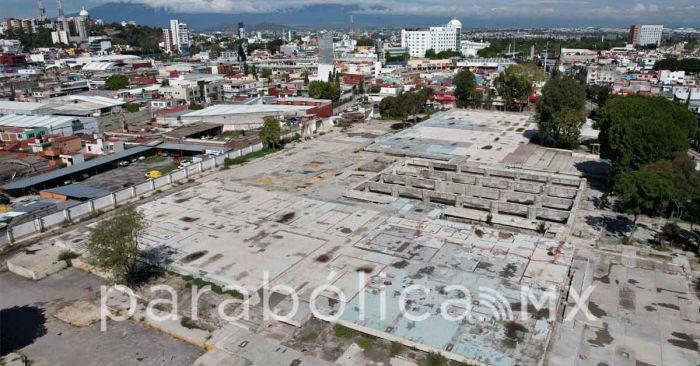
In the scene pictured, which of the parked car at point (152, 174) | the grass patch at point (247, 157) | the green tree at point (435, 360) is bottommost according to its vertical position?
the green tree at point (435, 360)

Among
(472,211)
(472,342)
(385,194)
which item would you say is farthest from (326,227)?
(472,342)

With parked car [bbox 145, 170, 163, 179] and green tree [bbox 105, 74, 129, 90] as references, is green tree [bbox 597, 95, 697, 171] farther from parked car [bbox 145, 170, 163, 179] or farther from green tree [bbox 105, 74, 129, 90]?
green tree [bbox 105, 74, 129, 90]

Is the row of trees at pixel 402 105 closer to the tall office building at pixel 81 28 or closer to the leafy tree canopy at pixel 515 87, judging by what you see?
the leafy tree canopy at pixel 515 87

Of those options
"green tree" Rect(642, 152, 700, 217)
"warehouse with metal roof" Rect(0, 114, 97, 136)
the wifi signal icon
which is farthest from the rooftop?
the wifi signal icon

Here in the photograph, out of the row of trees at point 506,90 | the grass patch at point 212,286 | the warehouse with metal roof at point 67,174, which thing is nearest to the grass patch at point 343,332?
the grass patch at point 212,286

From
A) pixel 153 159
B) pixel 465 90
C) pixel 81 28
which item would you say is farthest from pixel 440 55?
pixel 81 28

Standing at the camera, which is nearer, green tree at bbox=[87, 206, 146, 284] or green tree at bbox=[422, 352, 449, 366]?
green tree at bbox=[422, 352, 449, 366]
